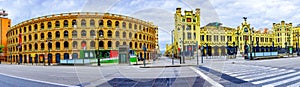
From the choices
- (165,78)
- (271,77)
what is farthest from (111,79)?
(271,77)

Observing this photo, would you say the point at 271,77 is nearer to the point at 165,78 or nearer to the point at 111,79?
the point at 165,78

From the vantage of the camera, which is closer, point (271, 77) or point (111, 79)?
point (111, 79)

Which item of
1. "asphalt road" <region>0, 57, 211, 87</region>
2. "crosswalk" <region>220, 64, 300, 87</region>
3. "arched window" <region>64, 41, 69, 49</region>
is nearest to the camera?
"crosswalk" <region>220, 64, 300, 87</region>

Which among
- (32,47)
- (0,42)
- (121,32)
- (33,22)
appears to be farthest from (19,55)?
(121,32)

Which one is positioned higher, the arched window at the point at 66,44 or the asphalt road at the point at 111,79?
the arched window at the point at 66,44

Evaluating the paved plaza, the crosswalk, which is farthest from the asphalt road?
the crosswalk

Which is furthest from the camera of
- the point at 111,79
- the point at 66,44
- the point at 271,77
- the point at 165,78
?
the point at 66,44

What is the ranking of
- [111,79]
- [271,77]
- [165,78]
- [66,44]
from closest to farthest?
[111,79] < [165,78] < [271,77] < [66,44]

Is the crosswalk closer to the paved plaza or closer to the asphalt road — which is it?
the paved plaza

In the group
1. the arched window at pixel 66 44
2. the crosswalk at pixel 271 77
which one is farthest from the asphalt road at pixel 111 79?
the arched window at pixel 66 44

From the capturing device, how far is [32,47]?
43.1 metres

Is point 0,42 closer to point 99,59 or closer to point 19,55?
point 19,55

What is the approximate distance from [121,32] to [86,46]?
14416mm

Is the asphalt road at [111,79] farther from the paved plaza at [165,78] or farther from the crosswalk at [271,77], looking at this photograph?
the crosswalk at [271,77]
